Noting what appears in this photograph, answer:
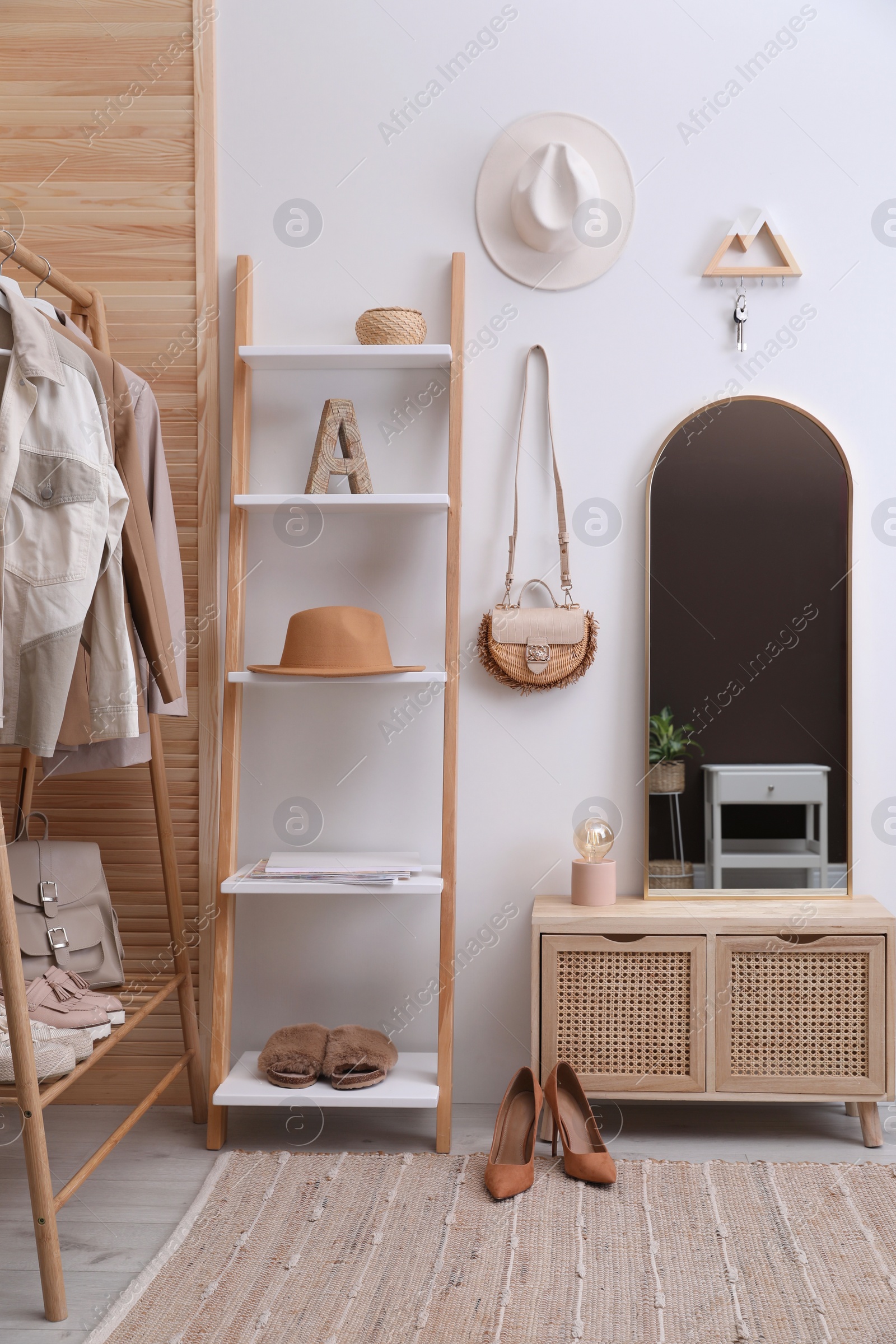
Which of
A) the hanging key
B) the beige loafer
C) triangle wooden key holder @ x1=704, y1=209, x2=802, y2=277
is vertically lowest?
the beige loafer

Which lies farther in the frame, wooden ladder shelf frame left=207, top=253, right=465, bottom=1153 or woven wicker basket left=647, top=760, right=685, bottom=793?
woven wicker basket left=647, top=760, right=685, bottom=793

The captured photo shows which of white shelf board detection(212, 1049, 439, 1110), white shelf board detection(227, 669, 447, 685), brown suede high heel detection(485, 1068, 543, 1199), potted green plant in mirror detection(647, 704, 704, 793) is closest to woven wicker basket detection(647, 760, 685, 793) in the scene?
potted green plant in mirror detection(647, 704, 704, 793)

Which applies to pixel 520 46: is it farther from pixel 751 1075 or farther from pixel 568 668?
pixel 751 1075

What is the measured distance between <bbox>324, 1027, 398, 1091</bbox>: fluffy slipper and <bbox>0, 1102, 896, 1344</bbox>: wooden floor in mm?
166

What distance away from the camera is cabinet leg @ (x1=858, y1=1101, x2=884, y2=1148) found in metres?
2.14

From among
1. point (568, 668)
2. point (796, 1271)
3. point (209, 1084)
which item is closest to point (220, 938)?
point (209, 1084)

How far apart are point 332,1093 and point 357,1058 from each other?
10 centimetres

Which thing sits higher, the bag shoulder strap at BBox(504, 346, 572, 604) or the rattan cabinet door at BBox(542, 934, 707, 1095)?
the bag shoulder strap at BBox(504, 346, 572, 604)

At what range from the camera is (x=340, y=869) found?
85.3 inches

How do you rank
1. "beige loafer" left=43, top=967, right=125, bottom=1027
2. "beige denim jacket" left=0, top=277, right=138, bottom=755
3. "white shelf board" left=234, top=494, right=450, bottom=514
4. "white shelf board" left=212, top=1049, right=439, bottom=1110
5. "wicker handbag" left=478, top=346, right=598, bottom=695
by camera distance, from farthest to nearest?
1. "wicker handbag" left=478, top=346, right=598, bottom=695
2. "white shelf board" left=234, top=494, right=450, bottom=514
3. "white shelf board" left=212, top=1049, right=439, bottom=1110
4. "beige loafer" left=43, top=967, right=125, bottom=1027
5. "beige denim jacket" left=0, top=277, right=138, bottom=755

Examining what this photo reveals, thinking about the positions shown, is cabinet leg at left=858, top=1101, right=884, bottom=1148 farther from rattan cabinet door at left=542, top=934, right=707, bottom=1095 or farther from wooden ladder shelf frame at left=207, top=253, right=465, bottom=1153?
wooden ladder shelf frame at left=207, top=253, right=465, bottom=1153

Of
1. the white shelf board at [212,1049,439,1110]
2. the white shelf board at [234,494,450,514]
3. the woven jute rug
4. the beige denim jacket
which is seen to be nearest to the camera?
the woven jute rug

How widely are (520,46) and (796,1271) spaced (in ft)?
8.87

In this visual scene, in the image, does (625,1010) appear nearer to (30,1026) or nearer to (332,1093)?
(332,1093)
